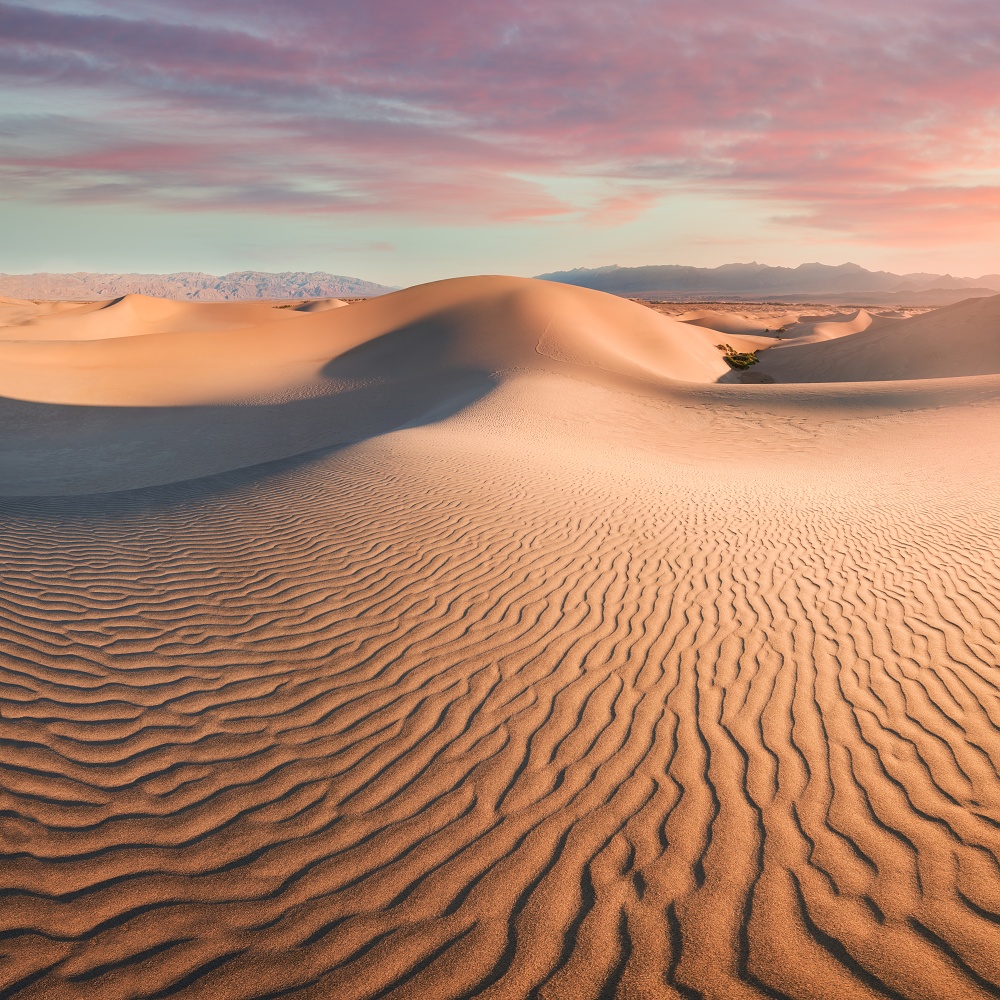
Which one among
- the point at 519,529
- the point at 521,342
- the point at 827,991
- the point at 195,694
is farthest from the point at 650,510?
the point at 521,342

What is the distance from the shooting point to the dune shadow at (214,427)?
20.1 m

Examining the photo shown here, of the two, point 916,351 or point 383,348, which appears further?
point 383,348

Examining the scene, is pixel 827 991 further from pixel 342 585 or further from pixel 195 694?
pixel 342 585

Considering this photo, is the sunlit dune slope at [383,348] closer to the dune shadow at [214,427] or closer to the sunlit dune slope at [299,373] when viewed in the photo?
the sunlit dune slope at [299,373]

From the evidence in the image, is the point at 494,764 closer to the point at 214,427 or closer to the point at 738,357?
the point at 214,427

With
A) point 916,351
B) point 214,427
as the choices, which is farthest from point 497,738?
point 916,351

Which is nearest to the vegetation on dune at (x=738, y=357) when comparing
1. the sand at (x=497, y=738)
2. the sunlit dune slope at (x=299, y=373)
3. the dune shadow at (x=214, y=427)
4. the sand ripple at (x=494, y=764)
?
the sunlit dune slope at (x=299, y=373)

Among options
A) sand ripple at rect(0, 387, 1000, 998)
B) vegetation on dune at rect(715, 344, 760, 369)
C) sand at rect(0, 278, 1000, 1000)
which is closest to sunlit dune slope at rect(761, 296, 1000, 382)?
vegetation on dune at rect(715, 344, 760, 369)

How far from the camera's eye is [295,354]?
126ft

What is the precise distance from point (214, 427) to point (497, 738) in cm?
2385

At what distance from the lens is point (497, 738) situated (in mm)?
5145

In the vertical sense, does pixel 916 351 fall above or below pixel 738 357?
above

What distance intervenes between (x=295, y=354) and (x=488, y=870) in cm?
3780

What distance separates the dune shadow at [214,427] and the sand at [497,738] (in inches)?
370
